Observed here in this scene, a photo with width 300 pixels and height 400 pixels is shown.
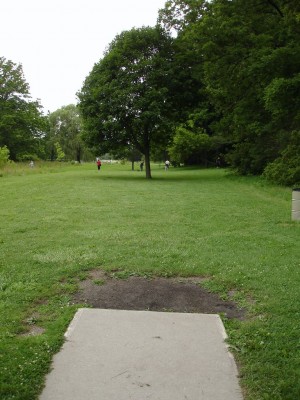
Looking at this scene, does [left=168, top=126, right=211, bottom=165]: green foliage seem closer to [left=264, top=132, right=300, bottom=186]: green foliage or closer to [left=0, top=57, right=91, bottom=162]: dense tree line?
[left=0, top=57, right=91, bottom=162]: dense tree line

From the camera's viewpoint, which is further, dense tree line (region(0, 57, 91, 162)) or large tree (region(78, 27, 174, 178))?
dense tree line (region(0, 57, 91, 162))

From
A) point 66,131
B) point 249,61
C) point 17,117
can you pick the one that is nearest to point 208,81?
point 249,61

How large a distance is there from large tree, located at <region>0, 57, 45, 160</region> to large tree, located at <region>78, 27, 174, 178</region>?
3304 cm

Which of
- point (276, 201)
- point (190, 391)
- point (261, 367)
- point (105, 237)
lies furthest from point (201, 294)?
point (276, 201)

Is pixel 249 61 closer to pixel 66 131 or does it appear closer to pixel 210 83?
pixel 210 83

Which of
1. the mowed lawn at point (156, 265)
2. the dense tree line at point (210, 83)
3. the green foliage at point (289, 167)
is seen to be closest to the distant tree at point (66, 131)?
the dense tree line at point (210, 83)

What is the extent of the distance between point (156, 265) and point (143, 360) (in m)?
2.81

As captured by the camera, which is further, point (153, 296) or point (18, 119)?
point (18, 119)

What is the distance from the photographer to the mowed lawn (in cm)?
323

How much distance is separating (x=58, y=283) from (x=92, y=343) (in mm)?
1805

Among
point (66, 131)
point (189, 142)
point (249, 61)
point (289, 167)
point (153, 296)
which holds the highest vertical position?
point (249, 61)

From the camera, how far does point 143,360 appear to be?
325 cm

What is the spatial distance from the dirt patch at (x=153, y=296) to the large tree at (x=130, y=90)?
1938 centimetres

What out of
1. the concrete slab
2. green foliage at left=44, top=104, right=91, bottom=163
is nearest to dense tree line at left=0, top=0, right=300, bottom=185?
the concrete slab
